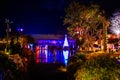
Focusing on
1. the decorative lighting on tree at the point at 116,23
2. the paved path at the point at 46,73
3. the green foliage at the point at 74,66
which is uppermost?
the decorative lighting on tree at the point at 116,23

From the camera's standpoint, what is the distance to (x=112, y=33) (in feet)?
115

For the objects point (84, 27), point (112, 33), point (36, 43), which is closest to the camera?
point (84, 27)

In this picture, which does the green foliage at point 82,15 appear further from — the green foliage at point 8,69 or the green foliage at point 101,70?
the green foliage at point 101,70

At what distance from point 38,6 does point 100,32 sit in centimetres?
2347

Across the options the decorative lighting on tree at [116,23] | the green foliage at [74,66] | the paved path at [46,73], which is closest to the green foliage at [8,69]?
the green foliage at [74,66]

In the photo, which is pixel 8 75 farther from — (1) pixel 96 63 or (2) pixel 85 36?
(2) pixel 85 36

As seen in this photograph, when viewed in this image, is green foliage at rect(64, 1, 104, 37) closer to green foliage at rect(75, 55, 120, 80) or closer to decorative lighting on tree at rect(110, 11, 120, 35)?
decorative lighting on tree at rect(110, 11, 120, 35)

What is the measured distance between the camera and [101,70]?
10.7 meters

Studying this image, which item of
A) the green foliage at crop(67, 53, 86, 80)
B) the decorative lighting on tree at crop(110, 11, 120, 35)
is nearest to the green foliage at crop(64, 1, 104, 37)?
the decorative lighting on tree at crop(110, 11, 120, 35)

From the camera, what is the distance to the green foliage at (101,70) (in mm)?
10625

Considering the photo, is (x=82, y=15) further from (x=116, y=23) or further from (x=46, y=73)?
(x=46, y=73)

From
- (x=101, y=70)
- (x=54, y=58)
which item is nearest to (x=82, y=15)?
(x=54, y=58)

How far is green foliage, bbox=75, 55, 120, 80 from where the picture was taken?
10.6 metres

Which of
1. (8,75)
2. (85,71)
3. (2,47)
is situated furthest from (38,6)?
(85,71)
